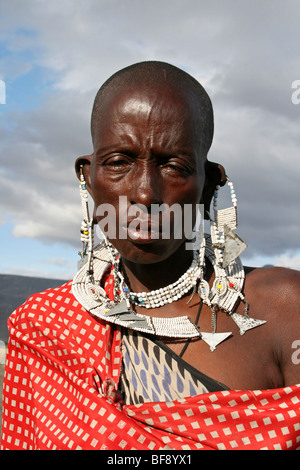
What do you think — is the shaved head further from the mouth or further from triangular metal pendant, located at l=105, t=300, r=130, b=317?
triangular metal pendant, located at l=105, t=300, r=130, b=317

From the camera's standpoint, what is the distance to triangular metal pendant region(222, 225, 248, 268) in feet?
9.57

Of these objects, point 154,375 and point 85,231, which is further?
point 85,231

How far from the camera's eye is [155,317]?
9.44 feet

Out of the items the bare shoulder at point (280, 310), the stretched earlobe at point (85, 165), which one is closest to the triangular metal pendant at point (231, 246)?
the bare shoulder at point (280, 310)

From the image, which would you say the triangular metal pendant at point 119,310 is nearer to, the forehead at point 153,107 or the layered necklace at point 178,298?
the layered necklace at point 178,298

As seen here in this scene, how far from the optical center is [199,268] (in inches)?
116

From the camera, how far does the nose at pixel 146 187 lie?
2428 millimetres

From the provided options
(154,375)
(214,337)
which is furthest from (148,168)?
(154,375)

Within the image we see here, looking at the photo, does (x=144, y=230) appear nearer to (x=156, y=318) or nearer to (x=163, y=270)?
(x=163, y=270)

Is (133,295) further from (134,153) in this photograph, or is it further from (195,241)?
(134,153)

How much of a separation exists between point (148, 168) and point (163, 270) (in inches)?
26.7

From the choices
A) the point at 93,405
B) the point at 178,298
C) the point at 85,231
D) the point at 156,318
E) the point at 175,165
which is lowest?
the point at 93,405
